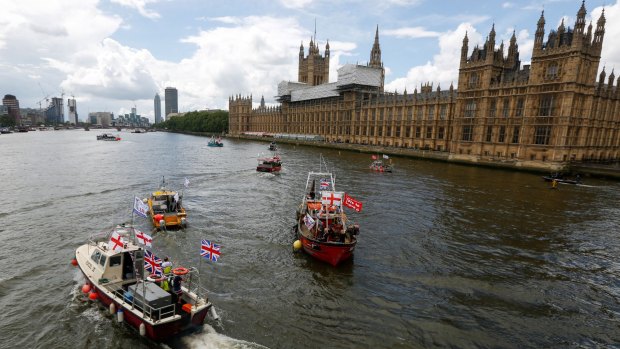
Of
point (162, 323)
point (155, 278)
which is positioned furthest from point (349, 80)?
point (162, 323)

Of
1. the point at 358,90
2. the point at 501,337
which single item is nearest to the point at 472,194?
the point at 501,337

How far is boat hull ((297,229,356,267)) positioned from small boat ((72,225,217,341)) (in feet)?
27.3

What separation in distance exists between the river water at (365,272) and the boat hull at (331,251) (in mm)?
689

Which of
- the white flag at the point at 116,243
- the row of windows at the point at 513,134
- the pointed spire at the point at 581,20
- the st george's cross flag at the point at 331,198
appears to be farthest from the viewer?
the row of windows at the point at 513,134

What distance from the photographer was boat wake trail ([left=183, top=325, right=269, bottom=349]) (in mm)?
14359

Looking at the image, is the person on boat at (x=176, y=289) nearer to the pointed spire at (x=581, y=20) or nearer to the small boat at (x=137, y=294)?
the small boat at (x=137, y=294)

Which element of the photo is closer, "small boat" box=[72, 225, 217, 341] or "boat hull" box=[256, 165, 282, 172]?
"small boat" box=[72, 225, 217, 341]

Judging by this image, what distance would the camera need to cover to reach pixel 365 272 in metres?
21.9

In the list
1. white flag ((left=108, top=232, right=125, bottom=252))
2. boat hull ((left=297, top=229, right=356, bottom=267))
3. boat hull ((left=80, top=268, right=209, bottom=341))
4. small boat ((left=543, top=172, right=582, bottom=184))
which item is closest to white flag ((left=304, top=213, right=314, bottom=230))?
boat hull ((left=297, top=229, right=356, bottom=267))

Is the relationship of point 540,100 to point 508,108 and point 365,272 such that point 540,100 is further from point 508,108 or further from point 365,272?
point 365,272

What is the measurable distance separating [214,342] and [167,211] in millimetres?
18891

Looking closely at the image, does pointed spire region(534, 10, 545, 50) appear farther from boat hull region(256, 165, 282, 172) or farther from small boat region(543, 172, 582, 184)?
boat hull region(256, 165, 282, 172)

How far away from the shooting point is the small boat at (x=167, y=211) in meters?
28.9

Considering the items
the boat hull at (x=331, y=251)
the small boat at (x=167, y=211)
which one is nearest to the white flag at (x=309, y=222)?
the boat hull at (x=331, y=251)
